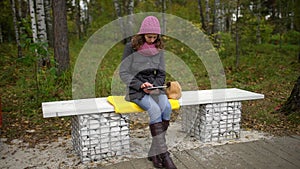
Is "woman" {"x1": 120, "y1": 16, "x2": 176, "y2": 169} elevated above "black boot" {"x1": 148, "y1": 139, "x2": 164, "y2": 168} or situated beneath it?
elevated above

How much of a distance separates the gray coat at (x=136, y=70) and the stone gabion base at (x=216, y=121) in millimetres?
665

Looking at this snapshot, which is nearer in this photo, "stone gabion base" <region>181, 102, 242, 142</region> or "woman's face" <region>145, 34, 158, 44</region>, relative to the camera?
"woman's face" <region>145, 34, 158, 44</region>

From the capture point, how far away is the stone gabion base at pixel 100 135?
8.89 ft

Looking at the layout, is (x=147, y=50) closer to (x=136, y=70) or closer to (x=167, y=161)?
(x=136, y=70)

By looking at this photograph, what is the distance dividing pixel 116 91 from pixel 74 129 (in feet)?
7.79

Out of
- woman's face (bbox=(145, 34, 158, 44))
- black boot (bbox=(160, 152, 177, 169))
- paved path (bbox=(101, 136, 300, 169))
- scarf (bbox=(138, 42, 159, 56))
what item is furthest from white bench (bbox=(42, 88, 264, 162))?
woman's face (bbox=(145, 34, 158, 44))

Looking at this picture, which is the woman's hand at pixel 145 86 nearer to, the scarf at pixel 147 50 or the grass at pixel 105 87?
the scarf at pixel 147 50

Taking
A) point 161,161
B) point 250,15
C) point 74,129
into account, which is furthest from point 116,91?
point 250,15

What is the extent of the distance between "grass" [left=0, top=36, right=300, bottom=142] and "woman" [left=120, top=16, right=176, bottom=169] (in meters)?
1.35

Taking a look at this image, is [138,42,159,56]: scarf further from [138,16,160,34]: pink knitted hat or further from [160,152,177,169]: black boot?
[160,152,177,169]: black boot

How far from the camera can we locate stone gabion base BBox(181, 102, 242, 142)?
3.19m

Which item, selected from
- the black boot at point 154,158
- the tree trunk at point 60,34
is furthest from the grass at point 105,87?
the black boot at point 154,158

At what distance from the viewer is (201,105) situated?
323cm

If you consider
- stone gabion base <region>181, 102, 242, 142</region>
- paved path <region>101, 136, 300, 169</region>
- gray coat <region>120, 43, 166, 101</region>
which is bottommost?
paved path <region>101, 136, 300, 169</region>
